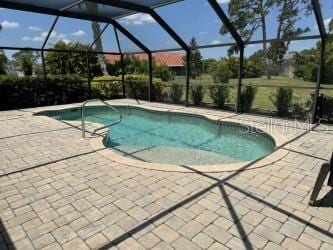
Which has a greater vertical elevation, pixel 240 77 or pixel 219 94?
pixel 240 77

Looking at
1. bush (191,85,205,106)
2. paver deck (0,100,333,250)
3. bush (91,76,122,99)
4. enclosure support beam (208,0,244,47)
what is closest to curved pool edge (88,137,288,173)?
paver deck (0,100,333,250)

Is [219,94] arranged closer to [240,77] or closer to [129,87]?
[240,77]

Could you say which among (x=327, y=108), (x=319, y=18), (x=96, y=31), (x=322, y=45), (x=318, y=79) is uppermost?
(x=96, y=31)

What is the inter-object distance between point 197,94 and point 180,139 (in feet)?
12.2

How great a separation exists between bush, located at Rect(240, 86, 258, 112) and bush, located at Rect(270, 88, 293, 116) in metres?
0.70

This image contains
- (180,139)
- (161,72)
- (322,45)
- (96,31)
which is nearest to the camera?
(322,45)

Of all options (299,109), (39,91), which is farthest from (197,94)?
(39,91)

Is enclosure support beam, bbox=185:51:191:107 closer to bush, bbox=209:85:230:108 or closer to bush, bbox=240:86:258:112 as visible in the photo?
bush, bbox=209:85:230:108

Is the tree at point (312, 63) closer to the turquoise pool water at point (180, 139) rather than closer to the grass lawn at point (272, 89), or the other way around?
the grass lawn at point (272, 89)

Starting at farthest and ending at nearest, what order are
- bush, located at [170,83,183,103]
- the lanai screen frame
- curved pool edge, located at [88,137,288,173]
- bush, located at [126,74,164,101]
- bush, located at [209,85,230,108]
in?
bush, located at [126,74,164,101] → bush, located at [170,83,183,103] → bush, located at [209,85,230,108] → the lanai screen frame → curved pool edge, located at [88,137,288,173]

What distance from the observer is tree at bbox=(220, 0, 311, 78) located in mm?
7213

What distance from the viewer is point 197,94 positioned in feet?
34.0

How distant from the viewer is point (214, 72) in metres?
10.0

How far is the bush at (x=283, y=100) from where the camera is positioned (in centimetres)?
800
